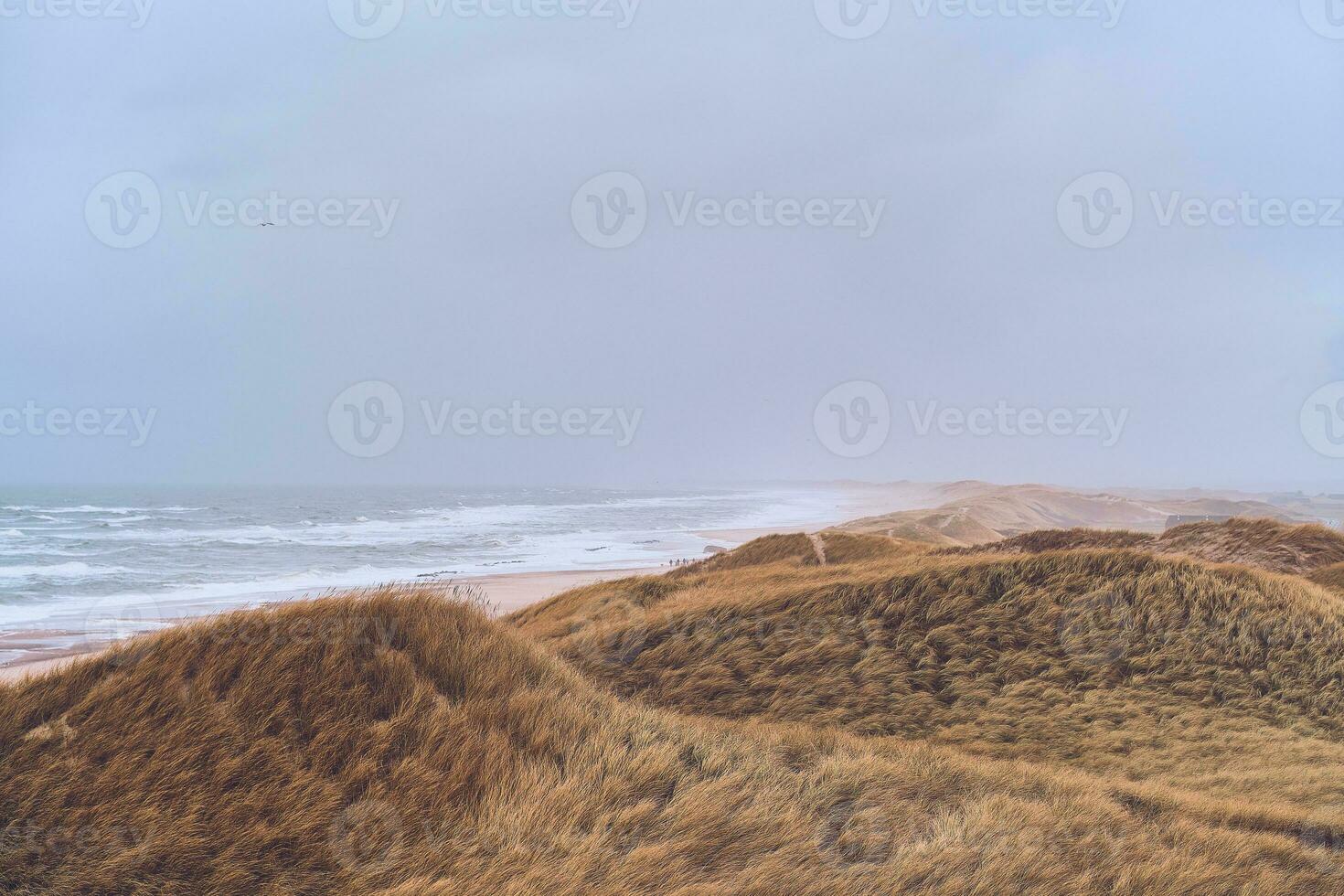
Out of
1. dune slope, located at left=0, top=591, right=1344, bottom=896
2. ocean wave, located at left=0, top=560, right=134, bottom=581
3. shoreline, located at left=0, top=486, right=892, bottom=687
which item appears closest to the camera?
dune slope, located at left=0, top=591, right=1344, bottom=896

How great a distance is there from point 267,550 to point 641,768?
135ft

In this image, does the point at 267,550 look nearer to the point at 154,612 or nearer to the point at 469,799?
the point at 154,612

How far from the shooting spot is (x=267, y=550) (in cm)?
4075

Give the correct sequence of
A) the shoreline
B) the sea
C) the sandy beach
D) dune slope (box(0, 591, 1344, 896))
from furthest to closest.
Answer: the sea, the shoreline, the sandy beach, dune slope (box(0, 591, 1344, 896))

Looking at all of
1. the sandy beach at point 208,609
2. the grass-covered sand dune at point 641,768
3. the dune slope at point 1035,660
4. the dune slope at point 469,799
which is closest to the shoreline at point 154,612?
the sandy beach at point 208,609

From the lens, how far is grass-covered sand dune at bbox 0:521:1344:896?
418cm

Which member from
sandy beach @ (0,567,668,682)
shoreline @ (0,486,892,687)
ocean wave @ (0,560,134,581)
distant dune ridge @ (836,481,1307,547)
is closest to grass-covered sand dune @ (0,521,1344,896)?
sandy beach @ (0,567,668,682)

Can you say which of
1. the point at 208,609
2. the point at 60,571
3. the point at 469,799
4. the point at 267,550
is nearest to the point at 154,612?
the point at 208,609

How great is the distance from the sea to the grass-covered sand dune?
40.1ft

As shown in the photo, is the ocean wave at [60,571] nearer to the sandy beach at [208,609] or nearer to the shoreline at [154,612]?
the shoreline at [154,612]

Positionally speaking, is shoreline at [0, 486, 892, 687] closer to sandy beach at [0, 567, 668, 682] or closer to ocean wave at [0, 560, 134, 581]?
sandy beach at [0, 567, 668, 682]

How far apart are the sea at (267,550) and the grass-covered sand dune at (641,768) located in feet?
40.1

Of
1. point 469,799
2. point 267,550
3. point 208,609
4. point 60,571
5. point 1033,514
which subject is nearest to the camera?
point 469,799

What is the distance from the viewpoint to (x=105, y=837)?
4.07m
